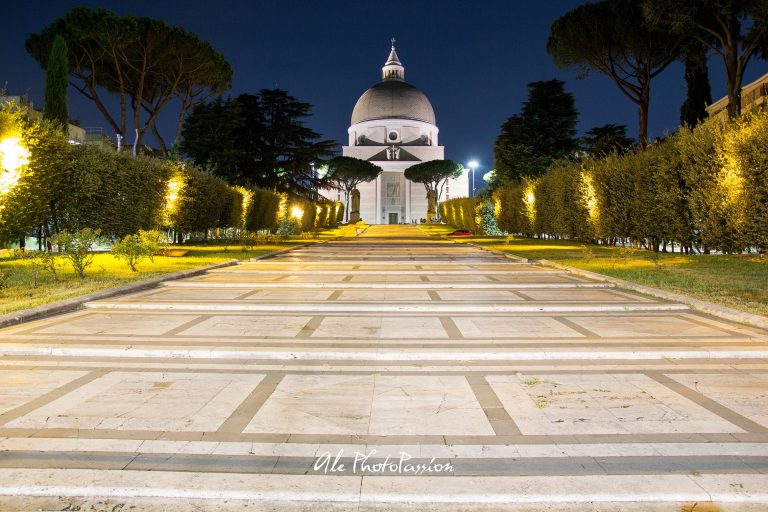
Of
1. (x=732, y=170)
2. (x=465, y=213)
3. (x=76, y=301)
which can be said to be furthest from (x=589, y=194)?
(x=465, y=213)

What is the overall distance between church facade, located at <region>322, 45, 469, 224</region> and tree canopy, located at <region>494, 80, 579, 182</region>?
186 feet

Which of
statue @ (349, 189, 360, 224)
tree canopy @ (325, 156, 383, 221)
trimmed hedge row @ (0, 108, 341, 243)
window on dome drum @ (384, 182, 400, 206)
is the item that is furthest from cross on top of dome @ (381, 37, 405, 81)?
trimmed hedge row @ (0, 108, 341, 243)

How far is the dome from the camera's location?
109 m

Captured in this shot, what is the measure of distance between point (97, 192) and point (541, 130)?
36.7 meters

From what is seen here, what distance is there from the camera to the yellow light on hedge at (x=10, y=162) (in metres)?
12.2

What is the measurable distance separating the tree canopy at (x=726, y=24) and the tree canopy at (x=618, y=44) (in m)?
3.06

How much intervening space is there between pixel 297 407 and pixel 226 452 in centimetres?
91

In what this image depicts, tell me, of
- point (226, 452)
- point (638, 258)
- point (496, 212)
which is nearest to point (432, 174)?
point (496, 212)

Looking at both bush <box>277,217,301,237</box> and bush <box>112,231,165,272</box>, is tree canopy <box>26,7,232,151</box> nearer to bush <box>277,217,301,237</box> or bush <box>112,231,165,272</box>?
bush <box>277,217,301,237</box>

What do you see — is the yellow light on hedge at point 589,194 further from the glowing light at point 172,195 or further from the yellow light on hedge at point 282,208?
the yellow light on hedge at point 282,208

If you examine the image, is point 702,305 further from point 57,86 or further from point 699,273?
point 57,86

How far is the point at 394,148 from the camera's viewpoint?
Result: 10656 cm

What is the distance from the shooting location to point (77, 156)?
1686cm

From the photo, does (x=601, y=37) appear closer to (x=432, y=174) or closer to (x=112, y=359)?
(x=112, y=359)
